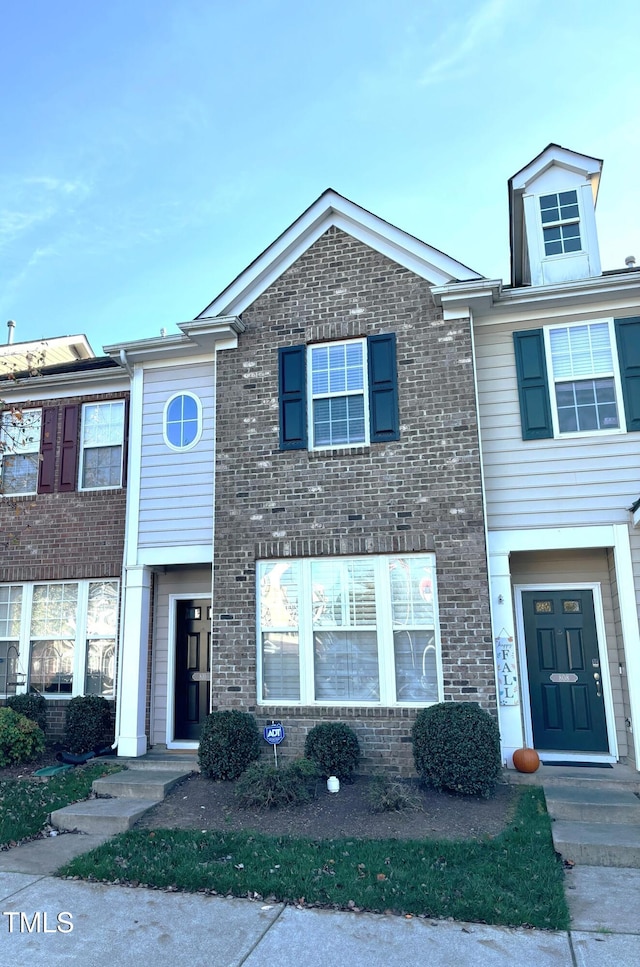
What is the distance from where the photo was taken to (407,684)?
8.26 metres

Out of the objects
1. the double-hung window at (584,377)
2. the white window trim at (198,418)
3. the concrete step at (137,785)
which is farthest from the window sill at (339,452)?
the concrete step at (137,785)

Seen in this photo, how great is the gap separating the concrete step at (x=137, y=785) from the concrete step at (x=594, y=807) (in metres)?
4.19

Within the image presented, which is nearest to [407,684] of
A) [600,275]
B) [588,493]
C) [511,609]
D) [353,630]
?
[353,630]

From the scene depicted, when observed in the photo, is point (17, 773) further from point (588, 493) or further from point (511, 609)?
point (588, 493)

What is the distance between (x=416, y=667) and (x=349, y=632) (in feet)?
3.03

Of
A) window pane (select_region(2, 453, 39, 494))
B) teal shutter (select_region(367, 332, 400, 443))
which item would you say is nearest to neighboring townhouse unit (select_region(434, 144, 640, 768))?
teal shutter (select_region(367, 332, 400, 443))

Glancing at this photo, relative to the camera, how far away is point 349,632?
858 centimetres

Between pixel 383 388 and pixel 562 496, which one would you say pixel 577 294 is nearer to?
pixel 562 496

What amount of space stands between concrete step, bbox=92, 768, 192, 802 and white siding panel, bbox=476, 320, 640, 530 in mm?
5006

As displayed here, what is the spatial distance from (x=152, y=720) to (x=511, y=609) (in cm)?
531

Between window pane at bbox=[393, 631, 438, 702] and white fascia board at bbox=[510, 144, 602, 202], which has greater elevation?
white fascia board at bbox=[510, 144, 602, 202]

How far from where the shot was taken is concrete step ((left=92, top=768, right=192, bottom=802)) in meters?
7.81

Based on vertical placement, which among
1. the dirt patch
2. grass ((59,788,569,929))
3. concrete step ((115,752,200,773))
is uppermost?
concrete step ((115,752,200,773))

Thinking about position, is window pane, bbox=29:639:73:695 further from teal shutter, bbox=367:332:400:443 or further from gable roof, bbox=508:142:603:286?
gable roof, bbox=508:142:603:286
